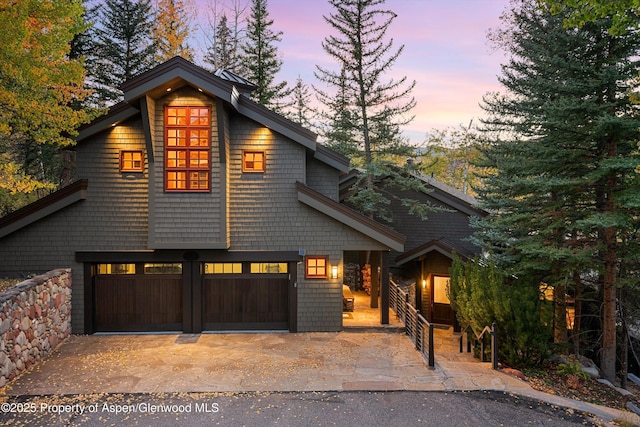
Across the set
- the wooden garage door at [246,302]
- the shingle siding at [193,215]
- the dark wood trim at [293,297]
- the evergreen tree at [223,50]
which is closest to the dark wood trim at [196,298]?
the wooden garage door at [246,302]

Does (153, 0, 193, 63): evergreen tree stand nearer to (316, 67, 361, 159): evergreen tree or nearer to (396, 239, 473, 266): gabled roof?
Result: (316, 67, 361, 159): evergreen tree

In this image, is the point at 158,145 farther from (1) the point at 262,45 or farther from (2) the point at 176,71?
(1) the point at 262,45

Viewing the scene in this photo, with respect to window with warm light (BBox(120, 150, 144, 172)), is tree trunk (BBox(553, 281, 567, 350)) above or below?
below

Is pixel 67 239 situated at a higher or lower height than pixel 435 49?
lower

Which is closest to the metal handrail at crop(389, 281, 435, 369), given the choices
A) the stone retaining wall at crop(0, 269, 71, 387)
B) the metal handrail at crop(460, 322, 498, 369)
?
the metal handrail at crop(460, 322, 498, 369)

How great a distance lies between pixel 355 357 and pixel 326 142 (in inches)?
413

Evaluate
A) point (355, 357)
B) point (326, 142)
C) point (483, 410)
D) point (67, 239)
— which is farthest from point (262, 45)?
point (483, 410)

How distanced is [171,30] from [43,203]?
1462 cm

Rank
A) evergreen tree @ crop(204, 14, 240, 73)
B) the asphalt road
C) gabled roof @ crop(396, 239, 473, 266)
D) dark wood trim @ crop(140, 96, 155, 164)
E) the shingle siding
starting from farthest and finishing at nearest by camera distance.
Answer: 1. evergreen tree @ crop(204, 14, 240, 73)
2. gabled roof @ crop(396, 239, 473, 266)
3. the shingle siding
4. dark wood trim @ crop(140, 96, 155, 164)
5. the asphalt road

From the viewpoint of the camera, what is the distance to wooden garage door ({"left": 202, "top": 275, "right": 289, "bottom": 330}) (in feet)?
34.5

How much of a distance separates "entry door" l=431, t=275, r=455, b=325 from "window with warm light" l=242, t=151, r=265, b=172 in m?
7.55

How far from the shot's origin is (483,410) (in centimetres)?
609

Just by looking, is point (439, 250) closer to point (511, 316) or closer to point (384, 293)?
point (384, 293)

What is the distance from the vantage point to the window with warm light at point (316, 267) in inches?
414
